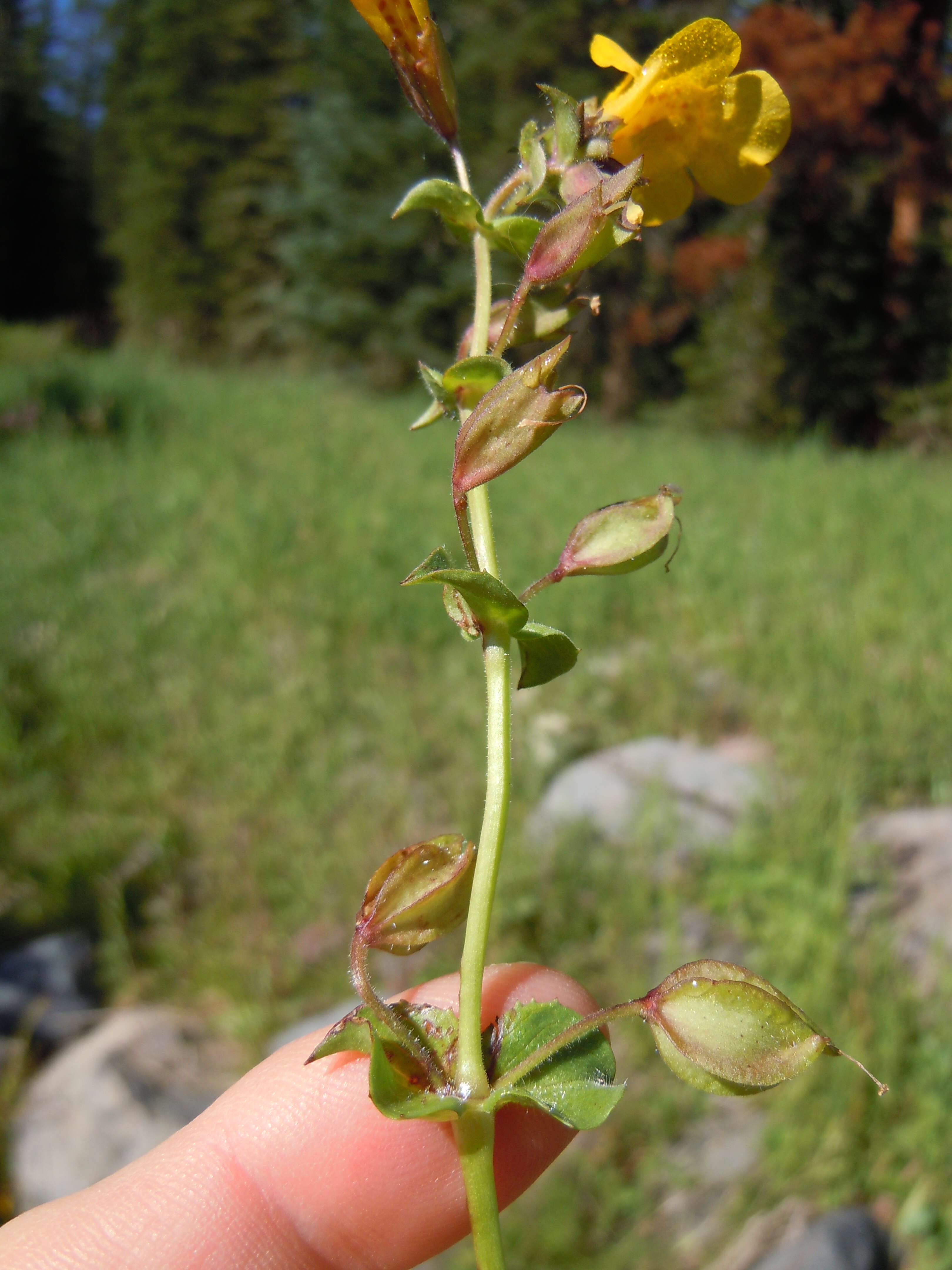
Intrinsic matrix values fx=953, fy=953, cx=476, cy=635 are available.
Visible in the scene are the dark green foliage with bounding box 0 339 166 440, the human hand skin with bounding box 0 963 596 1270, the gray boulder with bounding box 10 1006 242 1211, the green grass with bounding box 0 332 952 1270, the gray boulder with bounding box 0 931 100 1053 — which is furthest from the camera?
the dark green foliage with bounding box 0 339 166 440

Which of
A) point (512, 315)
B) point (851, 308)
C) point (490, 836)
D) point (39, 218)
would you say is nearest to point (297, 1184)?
point (490, 836)

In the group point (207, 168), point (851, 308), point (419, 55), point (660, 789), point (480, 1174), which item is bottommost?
point (851, 308)

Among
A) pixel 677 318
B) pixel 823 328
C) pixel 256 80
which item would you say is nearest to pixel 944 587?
pixel 823 328

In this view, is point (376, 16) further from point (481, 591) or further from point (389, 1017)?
point (389, 1017)

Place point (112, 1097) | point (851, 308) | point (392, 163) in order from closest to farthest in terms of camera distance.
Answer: point (112, 1097) < point (851, 308) < point (392, 163)

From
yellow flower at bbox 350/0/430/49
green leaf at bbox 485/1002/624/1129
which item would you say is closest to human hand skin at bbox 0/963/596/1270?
green leaf at bbox 485/1002/624/1129

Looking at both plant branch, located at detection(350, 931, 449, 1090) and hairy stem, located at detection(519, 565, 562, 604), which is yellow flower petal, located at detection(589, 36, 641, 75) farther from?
plant branch, located at detection(350, 931, 449, 1090)

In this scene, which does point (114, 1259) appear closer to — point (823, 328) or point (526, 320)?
point (526, 320)

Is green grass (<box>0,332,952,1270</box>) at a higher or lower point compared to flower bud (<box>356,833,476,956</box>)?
lower
